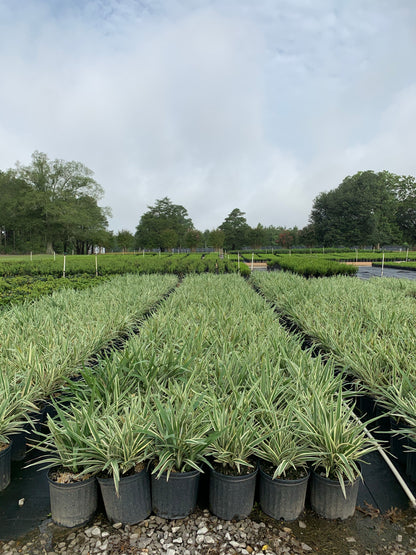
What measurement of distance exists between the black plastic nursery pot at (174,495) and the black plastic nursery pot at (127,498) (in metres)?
0.06

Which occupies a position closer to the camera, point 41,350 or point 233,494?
point 233,494

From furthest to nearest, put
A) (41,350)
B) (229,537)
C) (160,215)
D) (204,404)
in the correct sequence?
1. (160,215)
2. (41,350)
3. (204,404)
4. (229,537)

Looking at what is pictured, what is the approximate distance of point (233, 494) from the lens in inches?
58.8

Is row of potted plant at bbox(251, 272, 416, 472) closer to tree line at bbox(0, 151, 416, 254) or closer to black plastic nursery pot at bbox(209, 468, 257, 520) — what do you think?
black plastic nursery pot at bbox(209, 468, 257, 520)

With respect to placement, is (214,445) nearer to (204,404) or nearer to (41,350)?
(204,404)

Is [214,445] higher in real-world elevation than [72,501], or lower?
higher

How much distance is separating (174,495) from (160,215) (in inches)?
2337

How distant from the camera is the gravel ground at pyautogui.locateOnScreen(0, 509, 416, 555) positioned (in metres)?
1.35

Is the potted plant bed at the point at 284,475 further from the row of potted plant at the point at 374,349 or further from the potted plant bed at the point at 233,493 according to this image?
the row of potted plant at the point at 374,349

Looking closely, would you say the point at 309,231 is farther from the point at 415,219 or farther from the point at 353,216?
the point at 415,219

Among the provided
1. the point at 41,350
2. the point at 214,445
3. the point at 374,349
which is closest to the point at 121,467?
the point at 214,445

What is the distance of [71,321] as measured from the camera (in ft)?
11.7

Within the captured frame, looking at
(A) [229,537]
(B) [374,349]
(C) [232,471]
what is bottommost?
(A) [229,537]

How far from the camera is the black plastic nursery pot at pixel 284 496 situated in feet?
4.87
